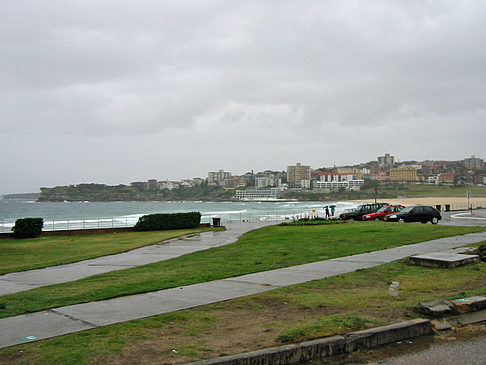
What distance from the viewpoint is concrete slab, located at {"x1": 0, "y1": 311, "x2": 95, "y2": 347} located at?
5.98 m

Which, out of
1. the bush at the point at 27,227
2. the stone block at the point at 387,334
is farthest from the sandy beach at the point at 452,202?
the stone block at the point at 387,334

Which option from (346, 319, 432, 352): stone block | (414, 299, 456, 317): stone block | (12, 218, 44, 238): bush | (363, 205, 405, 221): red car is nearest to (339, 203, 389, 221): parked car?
(363, 205, 405, 221): red car

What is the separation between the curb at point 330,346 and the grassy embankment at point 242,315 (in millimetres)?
228

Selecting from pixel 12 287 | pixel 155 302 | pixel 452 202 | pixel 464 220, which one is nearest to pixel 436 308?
pixel 155 302

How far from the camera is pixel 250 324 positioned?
6441mm

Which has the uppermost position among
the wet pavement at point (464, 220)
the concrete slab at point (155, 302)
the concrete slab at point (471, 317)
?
the concrete slab at point (471, 317)

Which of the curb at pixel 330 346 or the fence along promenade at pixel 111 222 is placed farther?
the fence along promenade at pixel 111 222

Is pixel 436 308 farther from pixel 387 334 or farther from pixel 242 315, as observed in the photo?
pixel 242 315

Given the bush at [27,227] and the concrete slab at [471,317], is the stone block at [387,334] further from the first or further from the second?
the bush at [27,227]

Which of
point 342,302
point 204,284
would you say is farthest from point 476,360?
point 204,284

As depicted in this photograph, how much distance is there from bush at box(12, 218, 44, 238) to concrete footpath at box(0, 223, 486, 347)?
26865 millimetres

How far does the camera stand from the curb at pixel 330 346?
16.4 ft

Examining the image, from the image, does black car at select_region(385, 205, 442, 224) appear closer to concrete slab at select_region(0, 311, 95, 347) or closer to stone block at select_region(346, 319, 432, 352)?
stone block at select_region(346, 319, 432, 352)

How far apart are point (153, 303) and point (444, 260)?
21.8 ft
